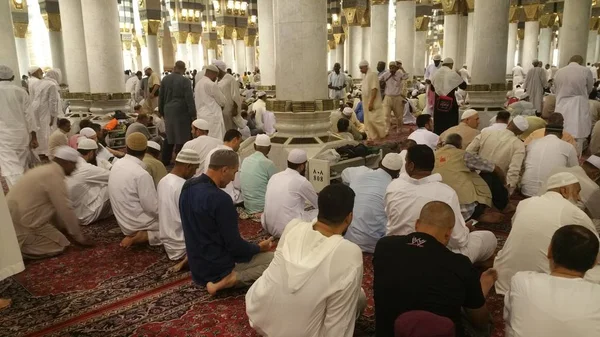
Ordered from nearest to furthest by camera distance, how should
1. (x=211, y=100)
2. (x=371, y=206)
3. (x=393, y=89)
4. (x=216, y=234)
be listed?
(x=216, y=234)
(x=371, y=206)
(x=211, y=100)
(x=393, y=89)

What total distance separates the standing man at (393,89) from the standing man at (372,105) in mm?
855

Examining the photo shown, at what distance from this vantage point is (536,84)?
372 inches

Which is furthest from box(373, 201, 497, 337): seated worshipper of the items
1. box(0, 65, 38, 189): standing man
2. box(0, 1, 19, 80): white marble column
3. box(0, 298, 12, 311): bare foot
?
box(0, 1, 19, 80): white marble column

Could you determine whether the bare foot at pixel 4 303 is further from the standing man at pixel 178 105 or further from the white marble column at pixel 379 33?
the white marble column at pixel 379 33

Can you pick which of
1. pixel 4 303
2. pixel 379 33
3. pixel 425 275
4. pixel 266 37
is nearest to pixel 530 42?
pixel 379 33

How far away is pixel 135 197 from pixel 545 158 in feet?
10.6

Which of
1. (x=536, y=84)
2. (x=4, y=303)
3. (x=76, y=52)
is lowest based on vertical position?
(x=4, y=303)

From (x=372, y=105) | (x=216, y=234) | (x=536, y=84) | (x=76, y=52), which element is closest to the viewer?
(x=216, y=234)

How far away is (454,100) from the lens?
20.8 ft

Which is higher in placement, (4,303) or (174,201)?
(174,201)

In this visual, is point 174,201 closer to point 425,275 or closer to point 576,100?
point 425,275

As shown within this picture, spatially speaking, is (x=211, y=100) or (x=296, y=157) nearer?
(x=296, y=157)

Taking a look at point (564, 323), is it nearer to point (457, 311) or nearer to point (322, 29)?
point (457, 311)

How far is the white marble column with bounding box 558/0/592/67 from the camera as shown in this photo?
354 inches
